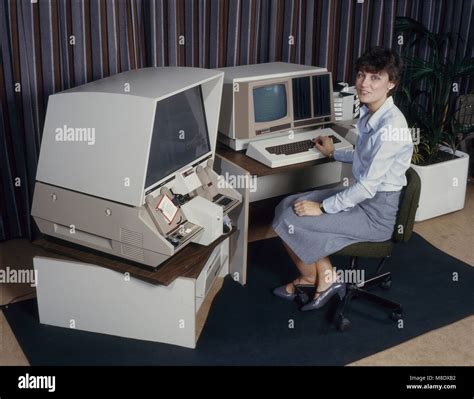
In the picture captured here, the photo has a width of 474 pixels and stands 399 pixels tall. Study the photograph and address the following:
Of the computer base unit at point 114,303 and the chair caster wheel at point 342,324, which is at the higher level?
the computer base unit at point 114,303

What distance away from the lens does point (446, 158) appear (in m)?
4.11

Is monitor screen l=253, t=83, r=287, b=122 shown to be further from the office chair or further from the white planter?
the white planter

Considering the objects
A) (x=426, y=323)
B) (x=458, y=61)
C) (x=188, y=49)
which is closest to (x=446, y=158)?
(x=458, y=61)

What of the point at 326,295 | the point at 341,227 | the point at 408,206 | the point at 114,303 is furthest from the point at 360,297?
the point at 114,303

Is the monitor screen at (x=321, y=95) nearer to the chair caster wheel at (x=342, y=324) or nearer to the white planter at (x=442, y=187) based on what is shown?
the white planter at (x=442, y=187)

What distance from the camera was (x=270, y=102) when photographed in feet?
10.7

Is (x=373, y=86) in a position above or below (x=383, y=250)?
above

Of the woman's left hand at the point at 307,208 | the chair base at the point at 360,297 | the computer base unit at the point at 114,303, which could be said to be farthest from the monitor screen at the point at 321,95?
the computer base unit at the point at 114,303

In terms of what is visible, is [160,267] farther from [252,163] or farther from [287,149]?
[287,149]

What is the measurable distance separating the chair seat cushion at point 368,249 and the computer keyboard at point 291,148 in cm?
63

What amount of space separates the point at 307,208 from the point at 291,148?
458 millimetres

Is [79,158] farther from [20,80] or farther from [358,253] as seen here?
[358,253]

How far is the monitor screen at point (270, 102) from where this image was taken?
323 cm

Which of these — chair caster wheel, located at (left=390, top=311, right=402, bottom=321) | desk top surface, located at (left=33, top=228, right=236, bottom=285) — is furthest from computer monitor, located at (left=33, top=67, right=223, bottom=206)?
chair caster wheel, located at (left=390, top=311, right=402, bottom=321)
